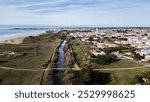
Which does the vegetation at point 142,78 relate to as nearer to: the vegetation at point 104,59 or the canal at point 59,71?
the vegetation at point 104,59

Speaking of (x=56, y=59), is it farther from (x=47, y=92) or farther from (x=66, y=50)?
(x=47, y=92)

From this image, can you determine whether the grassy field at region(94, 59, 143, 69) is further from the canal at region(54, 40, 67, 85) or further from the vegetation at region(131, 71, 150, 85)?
the canal at region(54, 40, 67, 85)

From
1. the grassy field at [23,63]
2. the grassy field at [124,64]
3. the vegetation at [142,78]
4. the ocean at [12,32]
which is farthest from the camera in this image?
the ocean at [12,32]

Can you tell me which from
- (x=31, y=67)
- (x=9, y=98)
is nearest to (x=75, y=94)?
(x=9, y=98)

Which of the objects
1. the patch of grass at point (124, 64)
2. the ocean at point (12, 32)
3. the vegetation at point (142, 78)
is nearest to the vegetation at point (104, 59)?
the patch of grass at point (124, 64)

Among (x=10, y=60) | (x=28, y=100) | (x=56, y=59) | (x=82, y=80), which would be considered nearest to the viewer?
(x=28, y=100)

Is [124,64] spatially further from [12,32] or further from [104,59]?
[12,32]

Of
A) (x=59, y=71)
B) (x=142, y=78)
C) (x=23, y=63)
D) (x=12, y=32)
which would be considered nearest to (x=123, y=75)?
(x=142, y=78)

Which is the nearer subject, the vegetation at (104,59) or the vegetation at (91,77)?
the vegetation at (91,77)

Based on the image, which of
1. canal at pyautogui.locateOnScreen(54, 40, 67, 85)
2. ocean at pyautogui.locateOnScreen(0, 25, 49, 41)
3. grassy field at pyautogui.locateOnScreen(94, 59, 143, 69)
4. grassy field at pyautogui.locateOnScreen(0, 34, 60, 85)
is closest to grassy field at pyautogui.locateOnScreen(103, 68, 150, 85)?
grassy field at pyautogui.locateOnScreen(94, 59, 143, 69)

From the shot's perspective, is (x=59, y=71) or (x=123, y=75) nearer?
(x=123, y=75)

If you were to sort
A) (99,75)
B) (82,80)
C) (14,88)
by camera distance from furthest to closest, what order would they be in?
1. (99,75)
2. (82,80)
3. (14,88)
